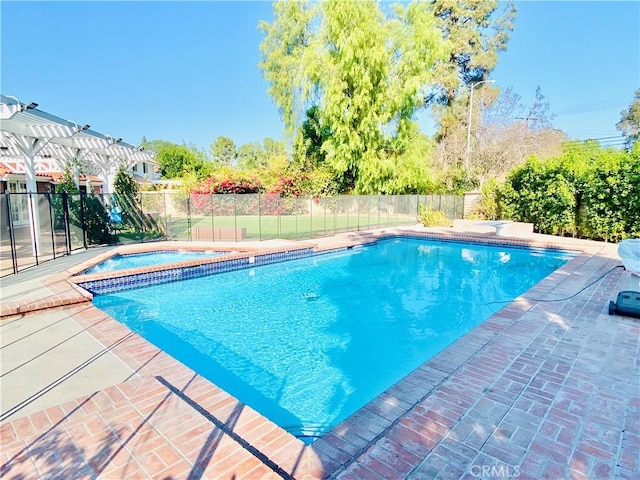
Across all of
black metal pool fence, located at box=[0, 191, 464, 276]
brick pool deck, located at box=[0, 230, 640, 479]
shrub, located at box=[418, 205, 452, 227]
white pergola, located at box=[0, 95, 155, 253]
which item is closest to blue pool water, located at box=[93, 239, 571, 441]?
brick pool deck, located at box=[0, 230, 640, 479]

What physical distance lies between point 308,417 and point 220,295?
4.40 metres

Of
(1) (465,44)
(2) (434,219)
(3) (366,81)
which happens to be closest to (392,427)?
(2) (434,219)

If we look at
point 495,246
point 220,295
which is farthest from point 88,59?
point 495,246

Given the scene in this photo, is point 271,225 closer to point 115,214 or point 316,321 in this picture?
point 115,214

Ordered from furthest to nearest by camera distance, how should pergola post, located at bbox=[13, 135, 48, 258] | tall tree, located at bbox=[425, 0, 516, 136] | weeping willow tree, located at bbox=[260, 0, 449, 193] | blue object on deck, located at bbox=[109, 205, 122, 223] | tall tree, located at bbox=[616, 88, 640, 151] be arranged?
1. tall tree, located at bbox=[616, 88, 640, 151]
2. tall tree, located at bbox=[425, 0, 516, 136]
3. weeping willow tree, located at bbox=[260, 0, 449, 193]
4. blue object on deck, located at bbox=[109, 205, 122, 223]
5. pergola post, located at bbox=[13, 135, 48, 258]

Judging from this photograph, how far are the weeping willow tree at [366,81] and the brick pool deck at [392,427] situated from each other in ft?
51.5

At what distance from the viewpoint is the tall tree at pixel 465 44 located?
23438 millimetres

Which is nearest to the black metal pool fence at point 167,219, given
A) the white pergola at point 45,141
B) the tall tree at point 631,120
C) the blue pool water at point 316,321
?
the white pergola at point 45,141

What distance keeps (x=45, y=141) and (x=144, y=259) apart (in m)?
3.77

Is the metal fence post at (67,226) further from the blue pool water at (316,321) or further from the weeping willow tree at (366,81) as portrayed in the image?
the weeping willow tree at (366,81)

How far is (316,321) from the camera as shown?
20.0 feet

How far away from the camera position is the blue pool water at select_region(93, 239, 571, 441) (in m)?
4.08

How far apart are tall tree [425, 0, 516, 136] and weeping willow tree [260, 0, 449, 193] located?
19.9 feet

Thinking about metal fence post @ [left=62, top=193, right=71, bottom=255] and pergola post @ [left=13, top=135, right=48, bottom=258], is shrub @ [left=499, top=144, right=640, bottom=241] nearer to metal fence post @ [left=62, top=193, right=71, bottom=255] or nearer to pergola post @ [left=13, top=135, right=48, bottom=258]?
metal fence post @ [left=62, top=193, right=71, bottom=255]
